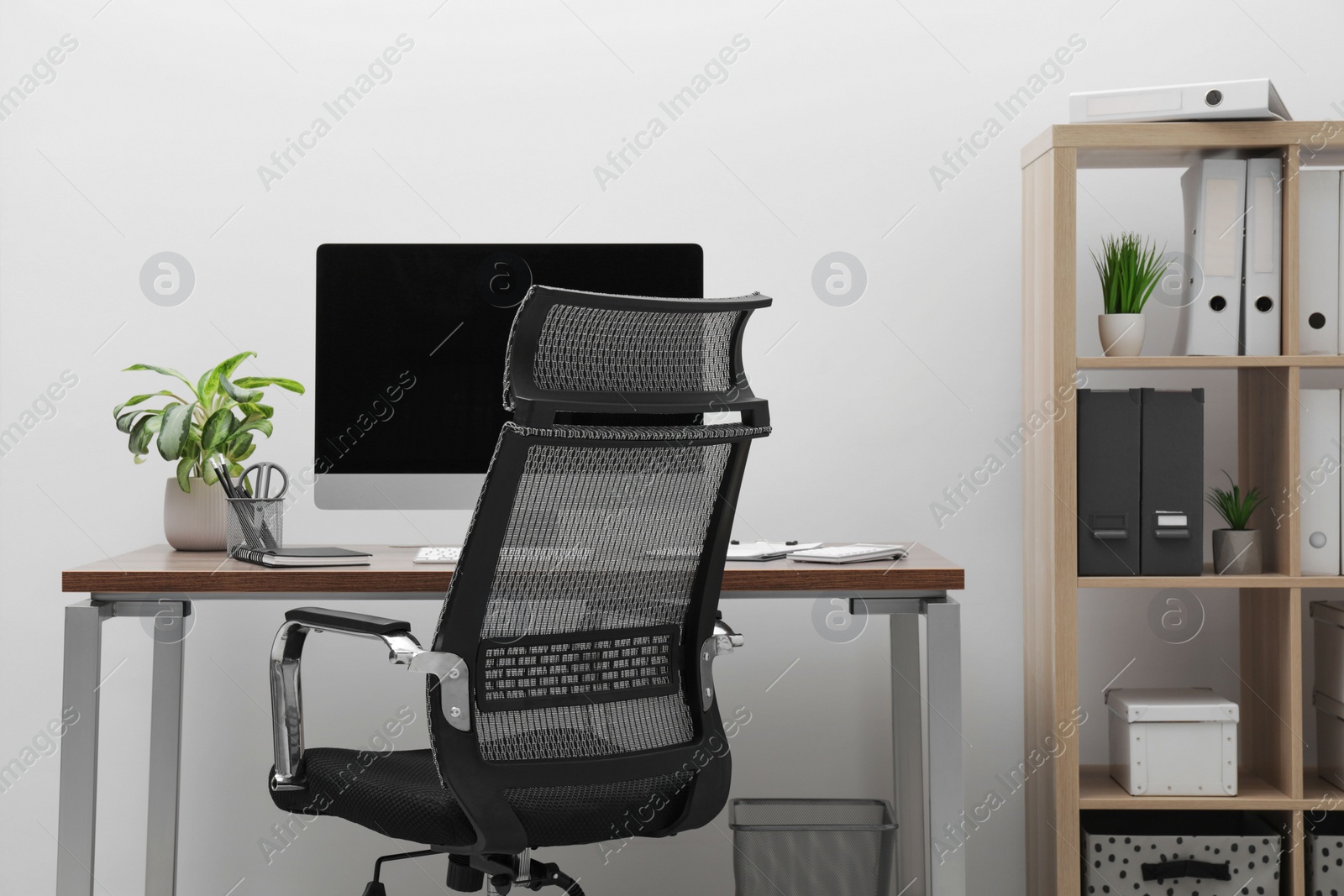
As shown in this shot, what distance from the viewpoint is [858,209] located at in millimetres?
2688

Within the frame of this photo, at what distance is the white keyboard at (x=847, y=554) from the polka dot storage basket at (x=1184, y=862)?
2.46ft

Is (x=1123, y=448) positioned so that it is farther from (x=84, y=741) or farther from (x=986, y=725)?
(x=84, y=741)

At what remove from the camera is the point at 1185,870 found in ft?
7.17

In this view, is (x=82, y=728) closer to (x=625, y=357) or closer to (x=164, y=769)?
(x=164, y=769)

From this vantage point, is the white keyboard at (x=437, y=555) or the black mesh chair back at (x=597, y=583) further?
the white keyboard at (x=437, y=555)

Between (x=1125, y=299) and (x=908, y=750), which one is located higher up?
(x=1125, y=299)

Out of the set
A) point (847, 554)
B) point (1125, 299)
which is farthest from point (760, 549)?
point (1125, 299)

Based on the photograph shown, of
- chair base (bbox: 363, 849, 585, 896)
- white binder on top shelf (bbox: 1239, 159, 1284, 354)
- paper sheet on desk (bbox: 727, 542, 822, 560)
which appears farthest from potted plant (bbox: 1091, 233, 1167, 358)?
chair base (bbox: 363, 849, 585, 896)

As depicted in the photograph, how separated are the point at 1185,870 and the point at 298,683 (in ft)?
5.75

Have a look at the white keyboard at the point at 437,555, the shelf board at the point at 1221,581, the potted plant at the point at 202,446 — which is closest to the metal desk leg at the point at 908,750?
the shelf board at the point at 1221,581

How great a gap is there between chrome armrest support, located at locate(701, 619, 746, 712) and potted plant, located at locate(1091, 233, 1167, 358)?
1125 millimetres

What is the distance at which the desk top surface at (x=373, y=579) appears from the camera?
1850mm

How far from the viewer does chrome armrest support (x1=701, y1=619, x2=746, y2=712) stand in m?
1.69

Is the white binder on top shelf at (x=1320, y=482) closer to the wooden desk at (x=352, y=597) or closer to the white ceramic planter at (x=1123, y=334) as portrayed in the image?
the white ceramic planter at (x=1123, y=334)
